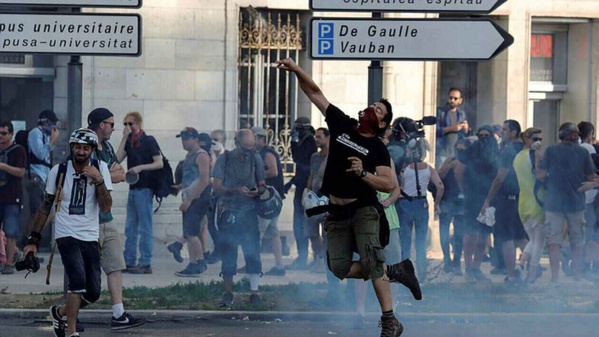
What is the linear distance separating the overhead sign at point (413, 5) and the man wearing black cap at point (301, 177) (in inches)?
171

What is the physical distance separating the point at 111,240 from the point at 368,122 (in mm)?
2467

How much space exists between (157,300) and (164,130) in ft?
15.7

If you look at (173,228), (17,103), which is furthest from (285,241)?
(17,103)

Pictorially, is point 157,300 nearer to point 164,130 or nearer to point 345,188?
point 345,188

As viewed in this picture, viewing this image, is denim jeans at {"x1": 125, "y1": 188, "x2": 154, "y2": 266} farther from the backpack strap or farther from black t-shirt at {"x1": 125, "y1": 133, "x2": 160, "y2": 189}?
the backpack strap

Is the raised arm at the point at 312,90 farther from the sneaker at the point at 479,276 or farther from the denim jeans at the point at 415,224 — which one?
the sneaker at the point at 479,276

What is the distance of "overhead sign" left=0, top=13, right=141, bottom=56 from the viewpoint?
1039cm

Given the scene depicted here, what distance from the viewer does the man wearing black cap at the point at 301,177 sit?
14.6 meters

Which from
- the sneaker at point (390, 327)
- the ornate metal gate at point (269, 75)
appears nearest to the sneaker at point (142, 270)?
the ornate metal gate at point (269, 75)

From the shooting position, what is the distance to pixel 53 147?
586 inches

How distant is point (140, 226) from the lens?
14.0m

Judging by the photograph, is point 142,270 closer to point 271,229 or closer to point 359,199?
point 271,229

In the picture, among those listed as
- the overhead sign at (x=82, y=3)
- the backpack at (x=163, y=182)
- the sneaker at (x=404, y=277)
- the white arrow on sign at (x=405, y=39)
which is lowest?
the sneaker at (x=404, y=277)

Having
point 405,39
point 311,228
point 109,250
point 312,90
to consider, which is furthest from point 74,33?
point 311,228
